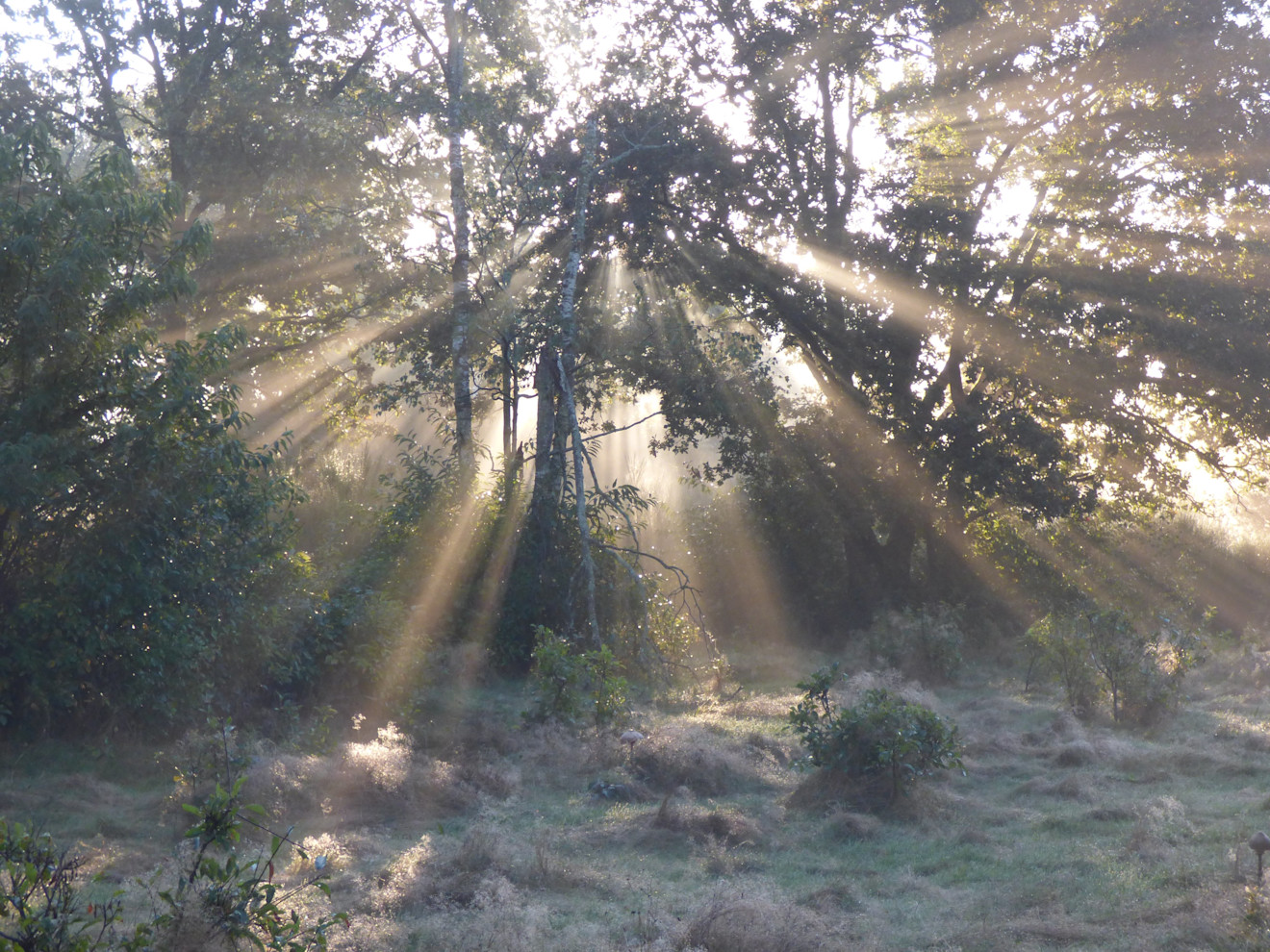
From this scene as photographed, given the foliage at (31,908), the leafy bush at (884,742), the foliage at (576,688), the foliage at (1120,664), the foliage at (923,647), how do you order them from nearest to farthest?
the foliage at (31,908)
the leafy bush at (884,742)
the foliage at (576,688)
the foliage at (1120,664)
the foliage at (923,647)

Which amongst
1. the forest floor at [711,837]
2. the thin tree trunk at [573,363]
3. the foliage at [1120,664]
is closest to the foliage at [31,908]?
the forest floor at [711,837]

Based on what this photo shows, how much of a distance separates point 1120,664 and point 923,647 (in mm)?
4608

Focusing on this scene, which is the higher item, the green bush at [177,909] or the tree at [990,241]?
the tree at [990,241]

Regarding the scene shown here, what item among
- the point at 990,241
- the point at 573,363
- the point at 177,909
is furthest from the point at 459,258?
the point at 177,909

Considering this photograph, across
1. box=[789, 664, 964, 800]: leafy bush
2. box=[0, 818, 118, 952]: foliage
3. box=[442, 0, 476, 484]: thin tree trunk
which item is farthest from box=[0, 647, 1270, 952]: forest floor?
box=[442, 0, 476, 484]: thin tree trunk

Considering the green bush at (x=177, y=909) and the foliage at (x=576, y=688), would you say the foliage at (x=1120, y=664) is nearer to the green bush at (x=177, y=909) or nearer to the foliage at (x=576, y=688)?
the foliage at (x=576, y=688)

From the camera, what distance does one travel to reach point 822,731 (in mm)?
7770

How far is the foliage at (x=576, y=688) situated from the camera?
960 centimetres

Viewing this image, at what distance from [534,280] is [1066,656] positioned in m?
10.4

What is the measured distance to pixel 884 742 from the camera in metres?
7.28

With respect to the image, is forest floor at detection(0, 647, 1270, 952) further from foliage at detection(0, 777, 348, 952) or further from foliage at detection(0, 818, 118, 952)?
foliage at detection(0, 818, 118, 952)

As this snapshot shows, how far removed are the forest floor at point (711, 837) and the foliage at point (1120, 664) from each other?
40 cm

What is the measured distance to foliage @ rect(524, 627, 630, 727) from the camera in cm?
960

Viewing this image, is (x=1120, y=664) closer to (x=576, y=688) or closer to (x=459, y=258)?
(x=576, y=688)
